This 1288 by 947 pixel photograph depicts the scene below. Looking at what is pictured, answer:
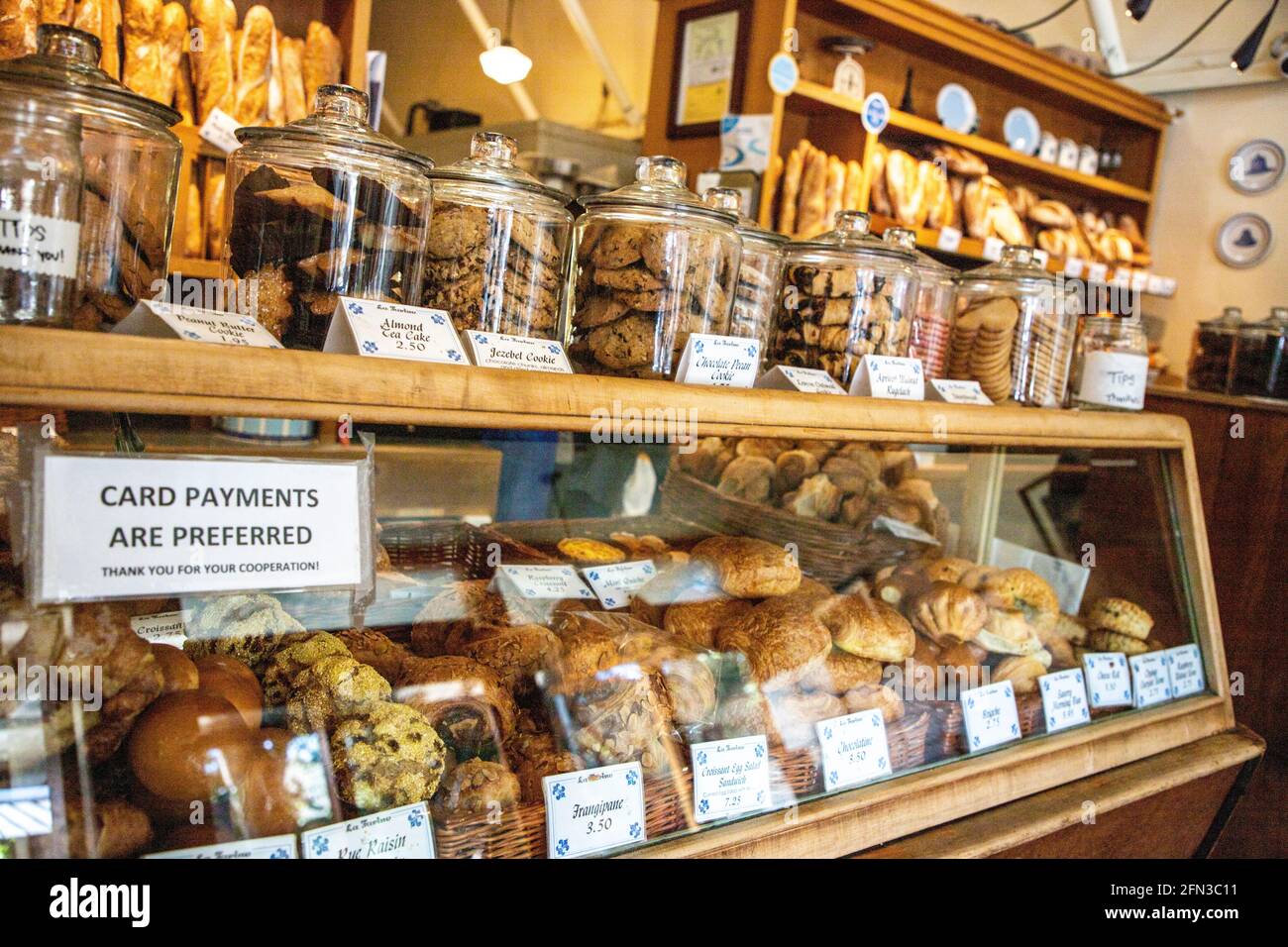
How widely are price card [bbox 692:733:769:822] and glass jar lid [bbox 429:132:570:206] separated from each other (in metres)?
0.66

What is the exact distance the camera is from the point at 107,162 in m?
0.81

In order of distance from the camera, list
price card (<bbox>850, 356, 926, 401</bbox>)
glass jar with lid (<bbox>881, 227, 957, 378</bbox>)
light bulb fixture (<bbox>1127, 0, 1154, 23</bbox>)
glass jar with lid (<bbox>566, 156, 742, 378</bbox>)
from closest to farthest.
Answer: glass jar with lid (<bbox>566, 156, 742, 378</bbox>), price card (<bbox>850, 356, 926, 401</bbox>), glass jar with lid (<bbox>881, 227, 957, 378</bbox>), light bulb fixture (<bbox>1127, 0, 1154, 23</bbox>)

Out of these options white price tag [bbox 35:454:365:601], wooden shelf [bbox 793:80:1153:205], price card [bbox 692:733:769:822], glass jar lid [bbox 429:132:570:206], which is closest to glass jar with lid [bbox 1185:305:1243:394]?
wooden shelf [bbox 793:80:1153:205]

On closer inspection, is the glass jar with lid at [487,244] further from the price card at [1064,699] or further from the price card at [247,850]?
the price card at [1064,699]

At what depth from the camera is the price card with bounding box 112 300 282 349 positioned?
738mm

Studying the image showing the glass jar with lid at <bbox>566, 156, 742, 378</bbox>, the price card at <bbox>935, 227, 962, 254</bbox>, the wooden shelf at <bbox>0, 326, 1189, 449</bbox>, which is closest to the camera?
the wooden shelf at <bbox>0, 326, 1189, 449</bbox>

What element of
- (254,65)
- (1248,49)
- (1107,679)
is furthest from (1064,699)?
(1248,49)

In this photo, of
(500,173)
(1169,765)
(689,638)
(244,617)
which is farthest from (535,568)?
(1169,765)

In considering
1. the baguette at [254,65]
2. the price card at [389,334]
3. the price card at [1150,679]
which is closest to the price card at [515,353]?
the price card at [389,334]

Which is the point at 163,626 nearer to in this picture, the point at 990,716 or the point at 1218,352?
the point at 990,716

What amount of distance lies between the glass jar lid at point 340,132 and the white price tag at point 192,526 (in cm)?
31

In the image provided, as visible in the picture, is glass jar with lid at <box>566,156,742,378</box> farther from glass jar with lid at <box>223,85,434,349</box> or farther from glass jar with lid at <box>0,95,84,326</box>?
glass jar with lid at <box>0,95,84,326</box>
